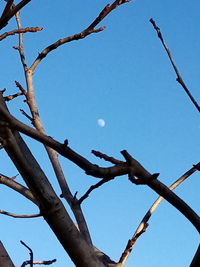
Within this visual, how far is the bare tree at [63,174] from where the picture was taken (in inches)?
56.6

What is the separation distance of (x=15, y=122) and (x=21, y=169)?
23.9 inches

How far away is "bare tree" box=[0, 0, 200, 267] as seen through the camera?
1437mm

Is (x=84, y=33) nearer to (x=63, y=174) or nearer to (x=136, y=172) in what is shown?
(x=63, y=174)

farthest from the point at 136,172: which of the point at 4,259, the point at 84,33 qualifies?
the point at 84,33

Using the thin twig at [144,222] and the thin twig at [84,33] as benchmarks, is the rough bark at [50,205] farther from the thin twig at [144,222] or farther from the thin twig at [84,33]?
the thin twig at [84,33]

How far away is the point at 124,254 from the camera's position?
2.62 metres

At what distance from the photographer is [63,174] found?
10.1 feet

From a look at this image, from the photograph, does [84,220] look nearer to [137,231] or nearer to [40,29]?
[137,231]

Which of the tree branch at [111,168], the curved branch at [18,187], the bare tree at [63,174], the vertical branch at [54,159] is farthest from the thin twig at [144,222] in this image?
the tree branch at [111,168]

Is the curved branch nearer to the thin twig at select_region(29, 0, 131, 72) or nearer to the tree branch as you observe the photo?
the thin twig at select_region(29, 0, 131, 72)

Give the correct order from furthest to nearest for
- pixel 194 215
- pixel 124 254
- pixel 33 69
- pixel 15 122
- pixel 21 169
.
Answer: pixel 33 69, pixel 124 254, pixel 21 169, pixel 194 215, pixel 15 122

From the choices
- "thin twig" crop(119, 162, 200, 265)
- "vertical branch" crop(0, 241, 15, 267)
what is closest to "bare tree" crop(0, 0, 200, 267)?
"thin twig" crop(119, 162, 200, 265)

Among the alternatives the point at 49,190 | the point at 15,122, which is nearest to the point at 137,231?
the point at 49,190

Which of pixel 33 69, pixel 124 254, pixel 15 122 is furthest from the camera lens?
pixel 33 69
